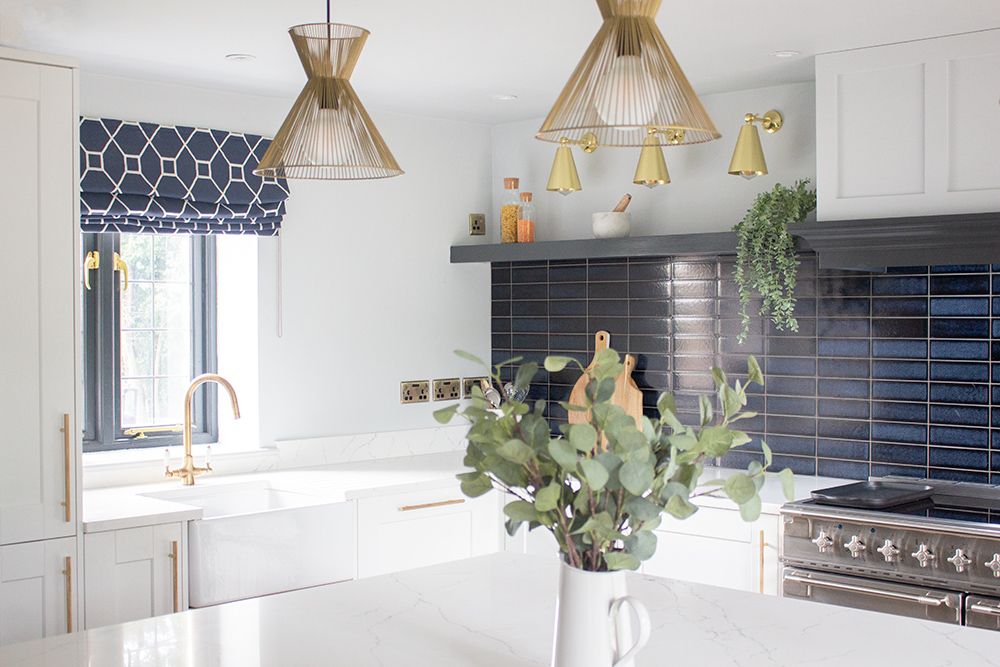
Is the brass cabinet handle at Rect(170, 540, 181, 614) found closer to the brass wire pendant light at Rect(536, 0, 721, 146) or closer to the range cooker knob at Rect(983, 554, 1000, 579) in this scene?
the brass wire pendant light at Rect(536, 0, 721, 146)

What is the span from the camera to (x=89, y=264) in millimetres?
3971

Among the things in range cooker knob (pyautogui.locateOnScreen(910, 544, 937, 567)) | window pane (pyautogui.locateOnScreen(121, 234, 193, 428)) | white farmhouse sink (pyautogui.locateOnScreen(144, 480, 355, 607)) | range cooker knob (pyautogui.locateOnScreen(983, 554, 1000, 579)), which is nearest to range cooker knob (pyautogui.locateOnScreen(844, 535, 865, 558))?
range cooker knob (pyautogui.locateOnScreen(910, 544, 937, 567))

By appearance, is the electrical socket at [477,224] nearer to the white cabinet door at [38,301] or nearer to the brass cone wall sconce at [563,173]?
the brass cone wall sconce at [563,173]

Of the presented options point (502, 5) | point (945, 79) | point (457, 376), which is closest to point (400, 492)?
point (457, 376)

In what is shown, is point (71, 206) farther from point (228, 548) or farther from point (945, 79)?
point (945, 79)

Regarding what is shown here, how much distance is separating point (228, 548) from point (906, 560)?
213cm

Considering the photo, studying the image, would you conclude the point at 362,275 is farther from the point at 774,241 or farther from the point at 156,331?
the point at 774,241

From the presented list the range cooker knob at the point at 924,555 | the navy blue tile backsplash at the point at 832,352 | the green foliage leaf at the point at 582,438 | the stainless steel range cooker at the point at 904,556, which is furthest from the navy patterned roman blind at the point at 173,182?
the green foliage leaf at the point at 582,438

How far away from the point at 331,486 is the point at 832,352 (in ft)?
6.30

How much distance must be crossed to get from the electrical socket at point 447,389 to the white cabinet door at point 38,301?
1.97m

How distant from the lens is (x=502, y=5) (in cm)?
297

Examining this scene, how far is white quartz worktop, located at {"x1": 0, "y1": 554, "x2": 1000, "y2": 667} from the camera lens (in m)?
1.65

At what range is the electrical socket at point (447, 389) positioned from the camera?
16.0 ft

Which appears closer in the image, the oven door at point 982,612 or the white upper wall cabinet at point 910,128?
the oven door at point 982,612
